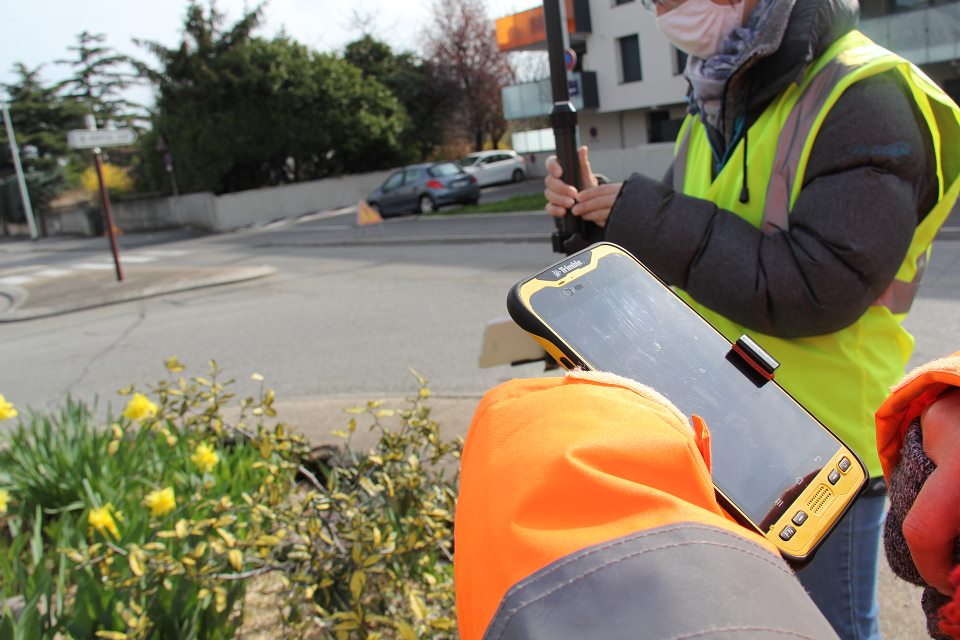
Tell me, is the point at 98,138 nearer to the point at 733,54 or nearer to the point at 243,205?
the point at 733,54

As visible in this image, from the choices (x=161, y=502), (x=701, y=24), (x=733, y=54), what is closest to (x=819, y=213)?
(x=733, y=54)

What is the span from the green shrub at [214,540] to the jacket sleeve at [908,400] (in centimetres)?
131

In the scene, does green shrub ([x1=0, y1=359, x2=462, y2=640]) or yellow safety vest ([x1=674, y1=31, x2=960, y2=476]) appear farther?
green shrub ([x1=0, y1=359, x2=462, y2=640])

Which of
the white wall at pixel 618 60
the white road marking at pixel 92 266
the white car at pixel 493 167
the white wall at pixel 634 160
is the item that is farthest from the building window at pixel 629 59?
the white road marking at pixel 92 266

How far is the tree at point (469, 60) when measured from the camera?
32.8 meters

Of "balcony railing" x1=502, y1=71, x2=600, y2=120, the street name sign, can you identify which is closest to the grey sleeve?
the street name sign

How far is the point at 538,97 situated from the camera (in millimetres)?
28062

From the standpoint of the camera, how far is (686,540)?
1.86ft

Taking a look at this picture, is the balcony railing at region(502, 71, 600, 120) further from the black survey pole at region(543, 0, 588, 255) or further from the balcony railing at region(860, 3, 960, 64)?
the black survey pole at region(543, 0, 588, 255)

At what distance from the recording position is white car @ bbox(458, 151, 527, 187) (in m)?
27.9

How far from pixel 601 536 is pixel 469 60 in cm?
3425

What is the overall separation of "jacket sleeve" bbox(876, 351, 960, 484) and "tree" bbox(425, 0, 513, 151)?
33.1 metres

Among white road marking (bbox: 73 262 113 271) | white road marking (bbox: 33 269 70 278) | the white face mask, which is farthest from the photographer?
white road marking (bbox: 73 262 113 271)

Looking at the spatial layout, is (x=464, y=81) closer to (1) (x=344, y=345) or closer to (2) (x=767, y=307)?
(1) (x=344, y=345)
